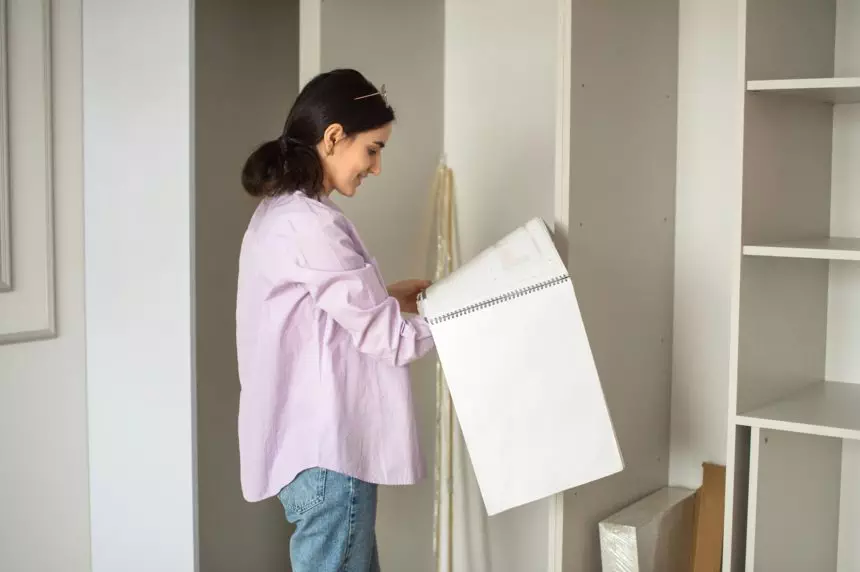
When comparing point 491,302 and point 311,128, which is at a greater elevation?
point 311,128

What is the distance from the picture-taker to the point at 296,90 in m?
2.63

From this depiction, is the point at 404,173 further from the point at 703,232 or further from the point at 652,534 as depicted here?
the point at 652,534

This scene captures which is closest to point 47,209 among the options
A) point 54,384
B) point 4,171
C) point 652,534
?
Result: point 4,171

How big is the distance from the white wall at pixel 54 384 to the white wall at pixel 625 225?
106 centimetres

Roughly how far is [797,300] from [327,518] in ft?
3.45

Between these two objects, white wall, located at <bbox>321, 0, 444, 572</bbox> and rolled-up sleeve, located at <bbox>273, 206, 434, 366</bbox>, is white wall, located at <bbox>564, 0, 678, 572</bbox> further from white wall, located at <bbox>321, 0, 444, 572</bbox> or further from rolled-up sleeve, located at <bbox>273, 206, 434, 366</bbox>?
white wall, located at <bbox>321, 0, 444, 572</bbox>

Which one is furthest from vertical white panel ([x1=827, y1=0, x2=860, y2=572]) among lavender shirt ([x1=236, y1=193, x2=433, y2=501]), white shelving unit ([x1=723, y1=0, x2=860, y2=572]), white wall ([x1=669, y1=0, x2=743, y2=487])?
lavender shirt ([x1=236, y1=193, x2=433, y2=501])

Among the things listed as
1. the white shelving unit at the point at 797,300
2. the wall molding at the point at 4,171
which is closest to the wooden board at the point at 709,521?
the white shelving unit at the point at 797,300

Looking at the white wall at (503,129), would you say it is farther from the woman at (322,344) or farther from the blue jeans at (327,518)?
the blue jeans at (327,518)

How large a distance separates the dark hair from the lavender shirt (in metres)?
0.04

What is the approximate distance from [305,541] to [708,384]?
3.58 feet

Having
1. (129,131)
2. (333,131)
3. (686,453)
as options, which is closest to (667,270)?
(686,453)

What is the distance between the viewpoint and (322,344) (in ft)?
5.85

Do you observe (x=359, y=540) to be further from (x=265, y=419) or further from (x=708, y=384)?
(x=708, y=384)
